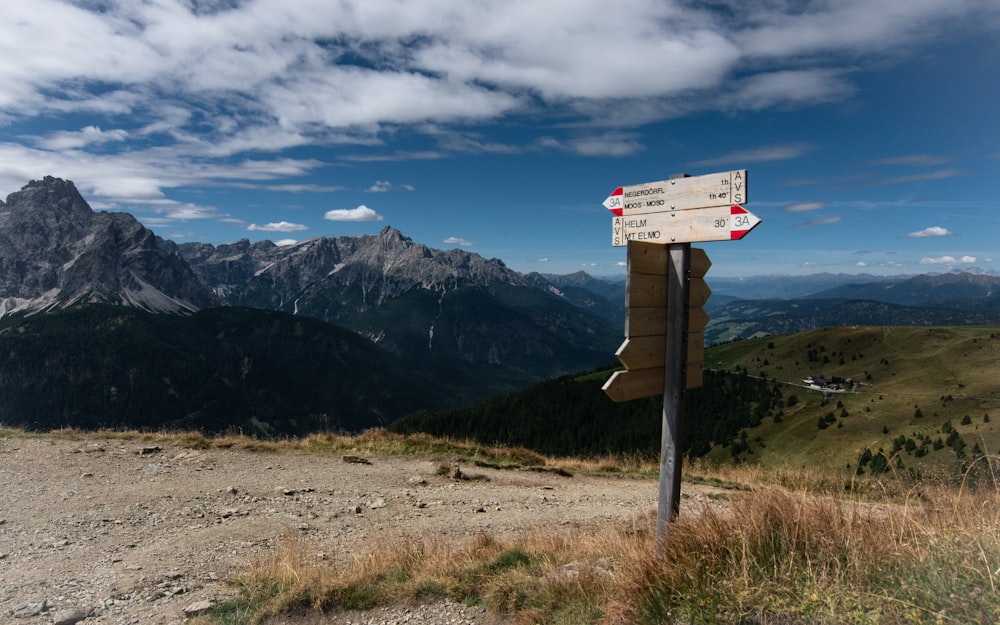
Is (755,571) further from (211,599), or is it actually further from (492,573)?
(211,599)

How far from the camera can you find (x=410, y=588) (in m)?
6.32

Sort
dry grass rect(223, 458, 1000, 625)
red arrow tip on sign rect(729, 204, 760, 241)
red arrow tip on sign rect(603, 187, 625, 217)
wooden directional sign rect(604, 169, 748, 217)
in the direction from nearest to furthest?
dry grass rect(223, 458, 1000, 625) → red arrow tip on sign rect(729, 204, 760, 241) → wooden directional sign rect(604, 169, 748, 217) → red arrow tip on sign rect(603, 187, 625, 217)

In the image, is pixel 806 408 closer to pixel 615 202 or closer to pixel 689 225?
pixel 615 202

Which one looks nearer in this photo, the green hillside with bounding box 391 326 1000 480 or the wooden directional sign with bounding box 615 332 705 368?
the wooden directional sign with bounding box 615 332 705 368

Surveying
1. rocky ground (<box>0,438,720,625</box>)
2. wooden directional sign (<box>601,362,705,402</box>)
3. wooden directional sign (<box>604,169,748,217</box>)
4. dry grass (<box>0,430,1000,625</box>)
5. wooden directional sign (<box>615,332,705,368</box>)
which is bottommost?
rocky ground (<box>0,438,720,625</box>)

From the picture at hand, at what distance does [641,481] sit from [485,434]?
10888 cm

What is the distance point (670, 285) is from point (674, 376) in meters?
1.06

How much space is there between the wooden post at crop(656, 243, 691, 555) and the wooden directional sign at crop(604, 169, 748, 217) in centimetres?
50

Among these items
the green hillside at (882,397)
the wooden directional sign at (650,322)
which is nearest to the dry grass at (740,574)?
the wooden directional sign at (650,322)

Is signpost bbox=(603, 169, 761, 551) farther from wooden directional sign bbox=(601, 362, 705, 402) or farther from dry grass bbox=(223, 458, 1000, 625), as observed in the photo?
dry grass bbox=(223, 458, 1000, 625)

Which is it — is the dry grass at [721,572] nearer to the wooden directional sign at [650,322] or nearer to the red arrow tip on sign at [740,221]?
the wooden directional sign at [650,322]

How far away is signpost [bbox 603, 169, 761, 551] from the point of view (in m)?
5.22

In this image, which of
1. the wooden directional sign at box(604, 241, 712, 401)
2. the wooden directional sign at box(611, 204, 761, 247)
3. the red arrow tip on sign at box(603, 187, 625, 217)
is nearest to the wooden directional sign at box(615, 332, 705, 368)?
the wooden directional sign at box(604, 241, 712, 401)

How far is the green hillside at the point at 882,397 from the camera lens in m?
52.8
